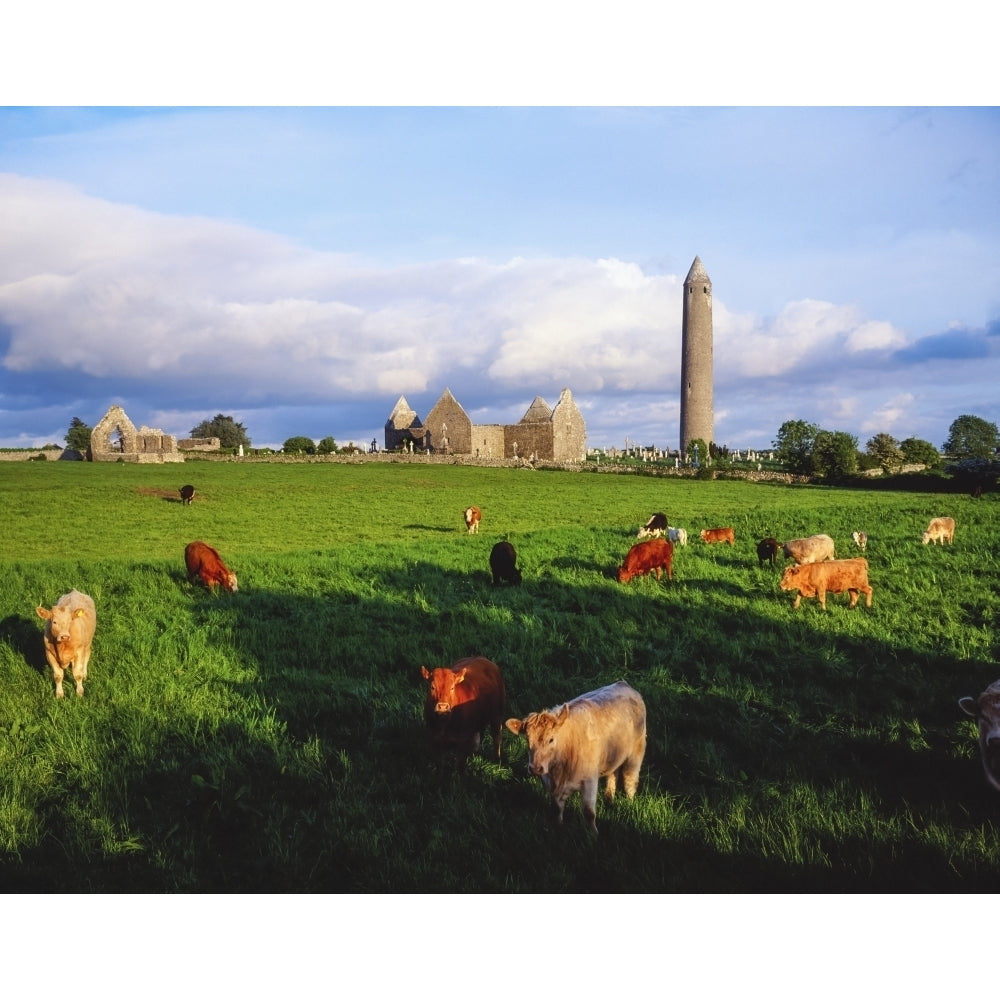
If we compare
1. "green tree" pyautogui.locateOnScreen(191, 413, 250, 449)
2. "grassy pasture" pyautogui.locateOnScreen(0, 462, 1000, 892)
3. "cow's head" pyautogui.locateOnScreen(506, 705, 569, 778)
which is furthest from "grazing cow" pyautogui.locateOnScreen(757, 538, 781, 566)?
"green tree" pyautogui.locateOnScreen(191, 413, 250, 449)

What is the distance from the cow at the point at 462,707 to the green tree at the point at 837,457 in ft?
194

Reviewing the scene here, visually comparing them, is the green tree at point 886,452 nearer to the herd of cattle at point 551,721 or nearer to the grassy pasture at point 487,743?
the grassy pasture at point 487,743

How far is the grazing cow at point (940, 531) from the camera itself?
60.1 ft

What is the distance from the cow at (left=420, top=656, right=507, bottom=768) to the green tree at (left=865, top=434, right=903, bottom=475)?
61.8m

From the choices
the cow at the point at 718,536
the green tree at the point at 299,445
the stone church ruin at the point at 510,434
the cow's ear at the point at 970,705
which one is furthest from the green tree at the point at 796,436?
the cow's ear at the point at 970,705

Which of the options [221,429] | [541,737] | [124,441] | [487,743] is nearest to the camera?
[541,737]

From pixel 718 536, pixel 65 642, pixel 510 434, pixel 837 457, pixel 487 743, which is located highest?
pixel 510 434

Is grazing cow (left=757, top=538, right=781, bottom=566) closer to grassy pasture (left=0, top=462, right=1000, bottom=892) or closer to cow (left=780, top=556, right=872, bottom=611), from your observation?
grassy pasture (left=0, top=462, right=1000, bottom=892)

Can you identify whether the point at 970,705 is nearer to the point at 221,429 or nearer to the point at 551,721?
the point at 551,721

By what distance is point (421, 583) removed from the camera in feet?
45.1

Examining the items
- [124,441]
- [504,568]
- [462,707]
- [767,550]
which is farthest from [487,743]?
[124,441]

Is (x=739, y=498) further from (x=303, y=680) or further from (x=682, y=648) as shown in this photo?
(x=303, y=680)

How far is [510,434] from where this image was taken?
85312 mm

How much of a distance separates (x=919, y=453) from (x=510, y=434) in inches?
1614
